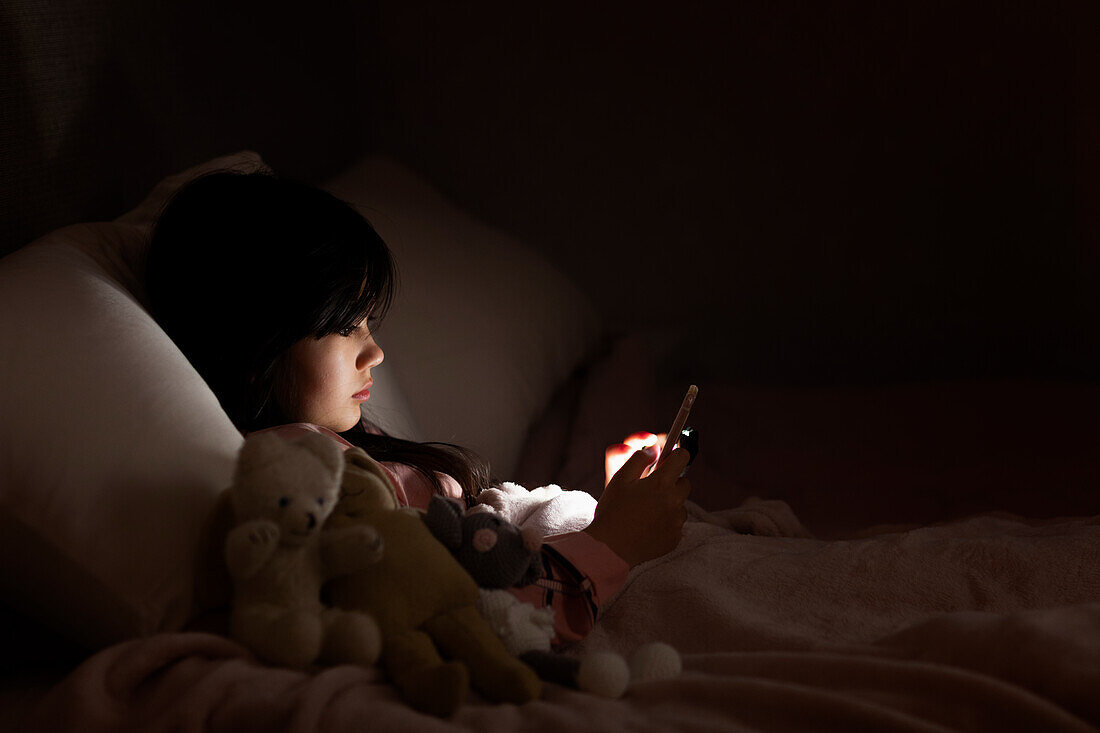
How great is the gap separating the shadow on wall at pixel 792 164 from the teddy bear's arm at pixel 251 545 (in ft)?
4.20

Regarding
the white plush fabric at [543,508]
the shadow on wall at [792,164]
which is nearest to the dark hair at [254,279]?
the white plush fabric at [543,508]

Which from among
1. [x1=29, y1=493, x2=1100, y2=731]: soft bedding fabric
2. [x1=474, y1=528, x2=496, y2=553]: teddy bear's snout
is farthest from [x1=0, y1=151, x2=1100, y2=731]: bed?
[x1=474, y1=528, x2=496, y2=553]: teddy bear's snout

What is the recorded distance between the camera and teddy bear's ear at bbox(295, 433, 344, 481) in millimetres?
542

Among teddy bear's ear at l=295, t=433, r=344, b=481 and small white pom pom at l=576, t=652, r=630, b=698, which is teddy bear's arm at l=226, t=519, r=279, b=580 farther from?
small white pom pom at l=576, t=652, r=630, b=698

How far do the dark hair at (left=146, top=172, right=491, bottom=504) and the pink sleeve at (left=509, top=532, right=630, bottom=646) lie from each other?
310mm

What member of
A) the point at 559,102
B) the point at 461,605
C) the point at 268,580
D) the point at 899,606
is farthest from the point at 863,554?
the point at 559,102

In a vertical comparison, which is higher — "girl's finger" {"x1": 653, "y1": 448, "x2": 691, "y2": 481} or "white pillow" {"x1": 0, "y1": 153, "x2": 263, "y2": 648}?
"girl's finger" {"x1": 653, "y1": 448, "x2": 691, "y2": 481}

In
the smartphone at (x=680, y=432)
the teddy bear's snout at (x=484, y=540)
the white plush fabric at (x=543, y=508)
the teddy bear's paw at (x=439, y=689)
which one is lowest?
the teddy bear's paw at (x=439, y=689)

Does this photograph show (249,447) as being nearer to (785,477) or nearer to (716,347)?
(785,477)

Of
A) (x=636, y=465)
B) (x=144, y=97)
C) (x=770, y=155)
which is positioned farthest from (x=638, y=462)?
(x=770, y=155)

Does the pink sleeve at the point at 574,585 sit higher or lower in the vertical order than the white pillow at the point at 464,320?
lower

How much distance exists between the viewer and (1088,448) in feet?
4.44

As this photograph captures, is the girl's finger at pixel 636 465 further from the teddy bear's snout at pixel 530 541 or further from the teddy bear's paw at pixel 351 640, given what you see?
the teddy bear's paw at pixel 351 640

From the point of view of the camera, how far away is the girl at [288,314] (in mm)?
781
